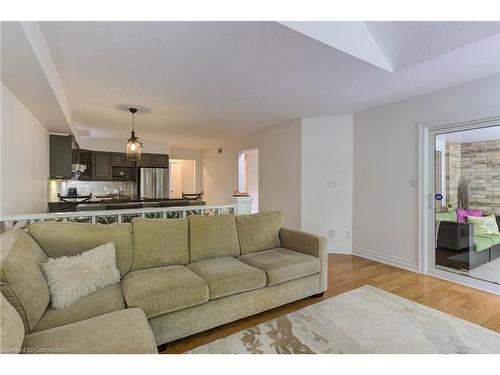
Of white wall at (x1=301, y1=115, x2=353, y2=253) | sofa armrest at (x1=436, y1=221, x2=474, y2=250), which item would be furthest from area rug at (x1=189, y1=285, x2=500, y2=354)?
white wall at (x1=301, y1=115, x2=353, y2=253)

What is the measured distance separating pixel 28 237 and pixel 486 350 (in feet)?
11.2

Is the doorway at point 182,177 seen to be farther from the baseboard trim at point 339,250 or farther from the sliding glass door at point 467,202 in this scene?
the sliding glass door at point 467,202

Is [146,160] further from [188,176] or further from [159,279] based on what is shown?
[159,279]

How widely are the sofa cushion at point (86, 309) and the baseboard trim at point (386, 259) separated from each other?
144 inches

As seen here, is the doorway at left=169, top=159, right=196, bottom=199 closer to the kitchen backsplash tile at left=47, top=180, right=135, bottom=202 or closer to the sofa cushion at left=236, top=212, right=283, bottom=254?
the kitchen backsplash tile at left=47, top=180, right=135, bottom=202

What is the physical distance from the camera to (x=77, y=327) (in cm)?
136

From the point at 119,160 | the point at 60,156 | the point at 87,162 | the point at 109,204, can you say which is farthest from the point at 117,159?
the point at 109,204

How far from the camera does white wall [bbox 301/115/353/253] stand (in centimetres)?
448

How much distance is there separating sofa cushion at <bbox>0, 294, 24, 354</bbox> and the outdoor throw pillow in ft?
14.2

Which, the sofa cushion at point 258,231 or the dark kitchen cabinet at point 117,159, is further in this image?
the dark kitchen cabinet at point 117,159

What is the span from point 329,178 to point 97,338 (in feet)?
13.4

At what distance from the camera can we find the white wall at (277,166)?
15.6 ft

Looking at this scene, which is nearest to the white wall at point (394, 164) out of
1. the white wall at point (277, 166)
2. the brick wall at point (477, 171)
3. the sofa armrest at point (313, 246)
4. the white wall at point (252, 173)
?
the brick wall at point (477, 171)
